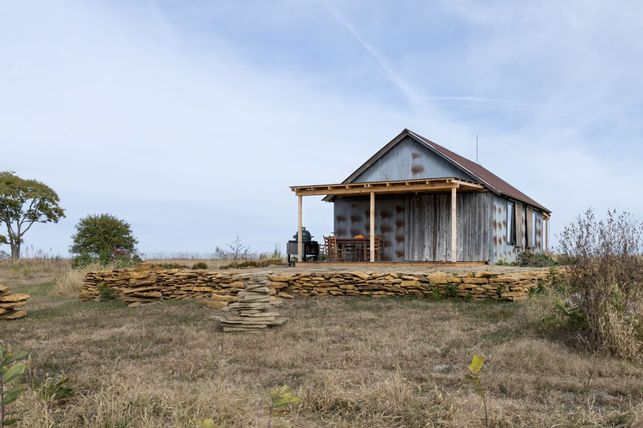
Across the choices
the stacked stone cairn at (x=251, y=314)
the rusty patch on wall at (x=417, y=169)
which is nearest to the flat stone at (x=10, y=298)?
the stacked stone cairn at (x=251, y=314)

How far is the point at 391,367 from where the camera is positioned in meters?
6.27

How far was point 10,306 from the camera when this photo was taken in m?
11.3

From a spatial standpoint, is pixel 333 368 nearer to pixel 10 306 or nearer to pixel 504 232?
pixel 10 306

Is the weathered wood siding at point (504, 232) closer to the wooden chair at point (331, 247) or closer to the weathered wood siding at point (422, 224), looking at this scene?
the weathered wood siding at point (422, 224)

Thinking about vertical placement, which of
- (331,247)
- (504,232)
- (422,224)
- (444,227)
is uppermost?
(422,224)

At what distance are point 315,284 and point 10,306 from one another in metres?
6.65

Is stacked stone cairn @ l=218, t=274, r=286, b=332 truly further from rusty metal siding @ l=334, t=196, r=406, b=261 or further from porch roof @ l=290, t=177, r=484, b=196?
rusty metal siding @ l=334, t=196, r=406, b=261

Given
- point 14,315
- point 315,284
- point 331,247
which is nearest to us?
point 14,315

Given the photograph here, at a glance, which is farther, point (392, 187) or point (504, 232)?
point (504, 232)

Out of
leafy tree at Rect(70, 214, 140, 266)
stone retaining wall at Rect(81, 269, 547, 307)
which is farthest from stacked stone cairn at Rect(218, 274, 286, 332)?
leafy tree at Rect(70, 214, 140, 266)

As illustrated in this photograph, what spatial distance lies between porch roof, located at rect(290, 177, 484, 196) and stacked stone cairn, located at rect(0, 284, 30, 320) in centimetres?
974

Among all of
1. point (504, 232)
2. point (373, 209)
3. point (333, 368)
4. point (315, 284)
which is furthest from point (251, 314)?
point (504, 232)

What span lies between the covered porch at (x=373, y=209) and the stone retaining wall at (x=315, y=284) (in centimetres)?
466

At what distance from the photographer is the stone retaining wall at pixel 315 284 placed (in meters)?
11.5
